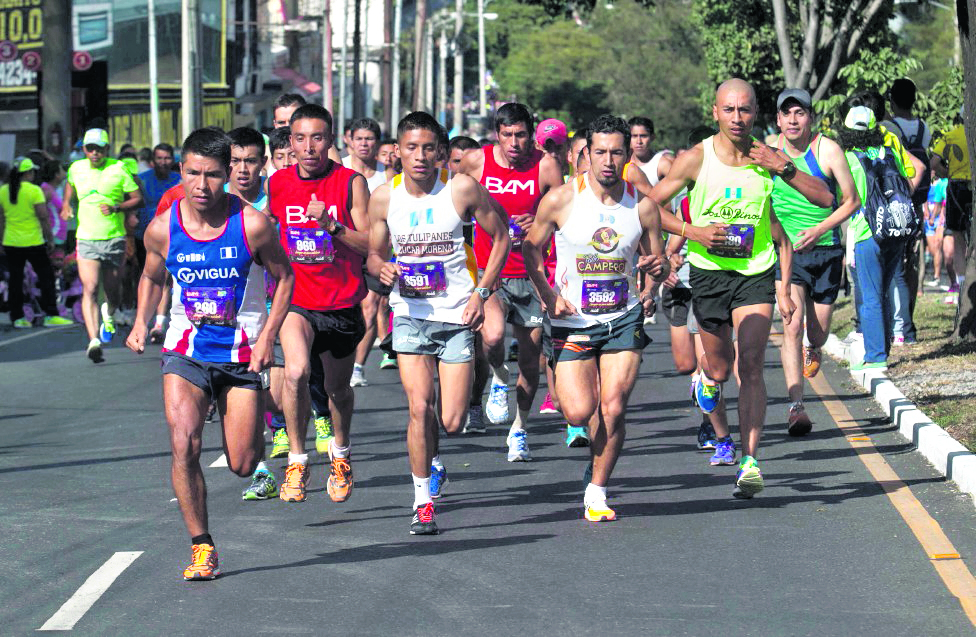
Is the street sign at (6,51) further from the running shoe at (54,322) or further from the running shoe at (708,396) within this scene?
the running shoe at (708,396)

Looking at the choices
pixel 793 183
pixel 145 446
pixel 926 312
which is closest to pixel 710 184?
pixel 793 183

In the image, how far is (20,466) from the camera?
10711 millimetres

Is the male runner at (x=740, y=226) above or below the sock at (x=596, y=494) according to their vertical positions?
above

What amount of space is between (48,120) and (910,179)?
15917 millimetres

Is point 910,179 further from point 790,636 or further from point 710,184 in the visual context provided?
point 790,636

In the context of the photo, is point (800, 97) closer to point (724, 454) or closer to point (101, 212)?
point (724, 454)

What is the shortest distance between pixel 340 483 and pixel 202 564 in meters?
1.56

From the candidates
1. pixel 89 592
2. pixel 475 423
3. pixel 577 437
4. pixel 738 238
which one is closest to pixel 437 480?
pixel 577 437

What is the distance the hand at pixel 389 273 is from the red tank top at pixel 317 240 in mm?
600

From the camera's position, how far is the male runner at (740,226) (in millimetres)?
9086

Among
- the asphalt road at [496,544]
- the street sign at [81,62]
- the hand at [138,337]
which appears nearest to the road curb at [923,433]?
the asphalt road at [496,544]

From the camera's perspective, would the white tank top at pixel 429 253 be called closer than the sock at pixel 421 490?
No

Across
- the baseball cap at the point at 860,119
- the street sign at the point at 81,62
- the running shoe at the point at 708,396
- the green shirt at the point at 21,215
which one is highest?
the street sign at the point at 81,62

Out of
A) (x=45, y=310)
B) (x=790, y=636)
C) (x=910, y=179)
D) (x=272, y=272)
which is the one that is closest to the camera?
(x=790, y=636)
